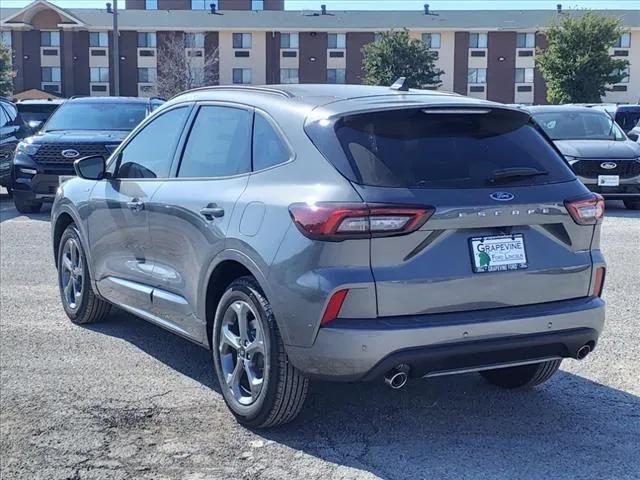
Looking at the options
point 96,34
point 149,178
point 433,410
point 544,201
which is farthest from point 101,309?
point 96,34

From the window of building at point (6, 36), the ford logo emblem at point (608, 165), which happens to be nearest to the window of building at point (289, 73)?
the window of building at point (6, 36)

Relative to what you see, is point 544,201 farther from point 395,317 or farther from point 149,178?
point 149,178

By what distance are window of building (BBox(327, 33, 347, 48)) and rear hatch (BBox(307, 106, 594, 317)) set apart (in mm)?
57629

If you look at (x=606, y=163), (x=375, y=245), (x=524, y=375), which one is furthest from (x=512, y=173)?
(x=606, y=163)

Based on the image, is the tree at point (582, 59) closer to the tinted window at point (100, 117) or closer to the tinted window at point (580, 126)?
the tinted window at point (580, 126)

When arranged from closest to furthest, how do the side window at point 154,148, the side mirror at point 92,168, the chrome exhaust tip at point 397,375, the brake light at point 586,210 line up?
the chrome exhaust tip at point 397,375 → the brake light at point 586,210 → the side window at point 154,148 → the side mirror at point 92,168

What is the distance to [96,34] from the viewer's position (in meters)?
62.3

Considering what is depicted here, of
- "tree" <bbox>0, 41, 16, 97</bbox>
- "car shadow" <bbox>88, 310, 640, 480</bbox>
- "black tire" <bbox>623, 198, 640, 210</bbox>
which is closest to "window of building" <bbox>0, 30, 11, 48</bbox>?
"tree" <bbox>0, 41, 16, 97</bbox>

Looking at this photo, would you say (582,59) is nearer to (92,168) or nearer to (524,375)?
(92,168)

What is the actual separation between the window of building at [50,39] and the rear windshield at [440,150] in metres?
62.6

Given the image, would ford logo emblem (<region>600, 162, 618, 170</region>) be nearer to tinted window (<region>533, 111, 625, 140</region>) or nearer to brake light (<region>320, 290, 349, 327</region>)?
tinted window (<region>533, 111, 625, 140</region>)

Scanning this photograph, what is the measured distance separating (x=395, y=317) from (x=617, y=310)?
394cm

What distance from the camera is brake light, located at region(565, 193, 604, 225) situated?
4.47 meters

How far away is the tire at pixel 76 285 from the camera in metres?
6.72
